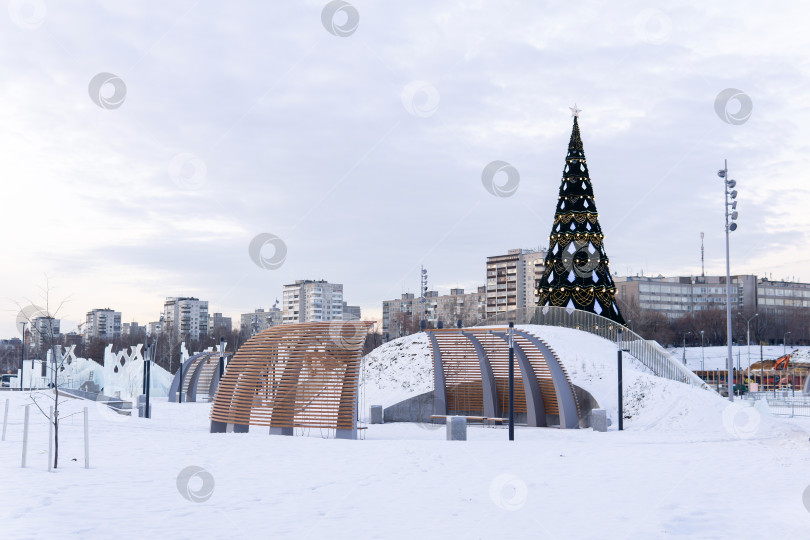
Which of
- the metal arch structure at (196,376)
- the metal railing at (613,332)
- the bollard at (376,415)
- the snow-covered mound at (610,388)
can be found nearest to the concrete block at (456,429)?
the snow-covered mound at (610,388)

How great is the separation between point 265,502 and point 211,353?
33.0 metres

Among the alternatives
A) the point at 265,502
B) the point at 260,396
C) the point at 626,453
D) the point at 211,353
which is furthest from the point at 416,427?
the point at 211,353

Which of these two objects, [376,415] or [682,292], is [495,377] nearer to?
[376,415]

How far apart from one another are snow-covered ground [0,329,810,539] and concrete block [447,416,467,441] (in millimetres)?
808

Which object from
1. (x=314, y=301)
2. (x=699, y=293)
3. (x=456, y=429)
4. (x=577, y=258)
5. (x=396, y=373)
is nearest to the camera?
(x=456, y=429)

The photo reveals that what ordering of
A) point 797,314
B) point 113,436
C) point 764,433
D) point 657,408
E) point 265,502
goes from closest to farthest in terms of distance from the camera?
point 265,502 → point 113,436 → point 764,433 → point 657,408 → point 797,314

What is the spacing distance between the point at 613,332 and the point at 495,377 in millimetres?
8658

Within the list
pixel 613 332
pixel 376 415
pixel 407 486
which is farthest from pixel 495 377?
pixel 407 486

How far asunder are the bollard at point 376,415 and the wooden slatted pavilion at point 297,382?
5.82 m

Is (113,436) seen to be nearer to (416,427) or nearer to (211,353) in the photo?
(416,427)

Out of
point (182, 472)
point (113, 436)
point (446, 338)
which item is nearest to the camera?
point (182, 472)

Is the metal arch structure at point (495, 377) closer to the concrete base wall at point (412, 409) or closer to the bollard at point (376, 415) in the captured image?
the concrete base wall at point (412, 409)

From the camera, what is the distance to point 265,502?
9.71 meters

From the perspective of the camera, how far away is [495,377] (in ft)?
87.4
